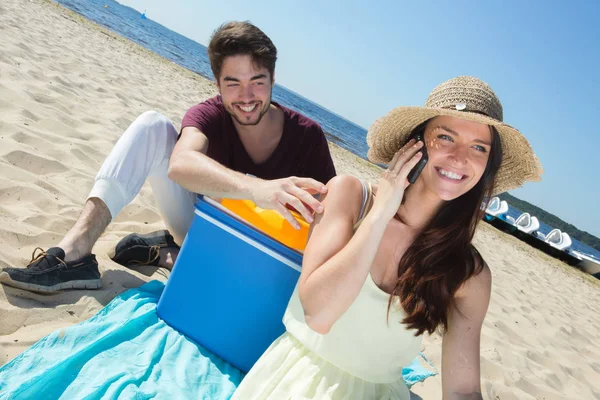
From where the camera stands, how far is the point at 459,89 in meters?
1.70

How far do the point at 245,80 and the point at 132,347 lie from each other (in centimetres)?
160

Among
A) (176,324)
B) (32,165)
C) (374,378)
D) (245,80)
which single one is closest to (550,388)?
(374,378)

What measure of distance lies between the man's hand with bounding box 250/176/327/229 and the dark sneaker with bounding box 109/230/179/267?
115cm

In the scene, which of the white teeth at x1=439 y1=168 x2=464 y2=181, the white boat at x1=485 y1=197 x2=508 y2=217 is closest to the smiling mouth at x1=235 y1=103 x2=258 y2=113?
the white teeth at x1=439 y1=168 x2=464 y2=181

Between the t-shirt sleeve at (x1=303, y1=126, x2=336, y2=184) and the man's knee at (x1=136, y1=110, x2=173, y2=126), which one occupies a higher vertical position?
the t-shirt sleeve at (x1=303, y1=126, x2=336, y2=184)

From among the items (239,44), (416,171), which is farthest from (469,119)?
(239,44)

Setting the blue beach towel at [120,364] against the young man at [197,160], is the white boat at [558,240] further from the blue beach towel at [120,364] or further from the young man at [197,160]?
the blue beach towel at [120,364]

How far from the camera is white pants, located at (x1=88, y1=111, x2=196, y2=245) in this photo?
231 centimetres

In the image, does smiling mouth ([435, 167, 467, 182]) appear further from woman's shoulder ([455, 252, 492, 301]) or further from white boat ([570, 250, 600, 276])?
white boat ([570, 250, 600, 276])

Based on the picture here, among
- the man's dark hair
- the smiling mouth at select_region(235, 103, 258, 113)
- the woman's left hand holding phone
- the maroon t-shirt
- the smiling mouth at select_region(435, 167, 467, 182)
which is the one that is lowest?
the maroon t-shirt

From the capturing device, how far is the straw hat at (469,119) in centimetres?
163

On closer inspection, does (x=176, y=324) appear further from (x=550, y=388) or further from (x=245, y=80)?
(x=550, y=388)

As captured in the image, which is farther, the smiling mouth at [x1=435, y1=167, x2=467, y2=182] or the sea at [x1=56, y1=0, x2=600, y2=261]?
the sea at [x1=56, y1=0, x2=600, y2=261]

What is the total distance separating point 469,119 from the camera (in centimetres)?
165
